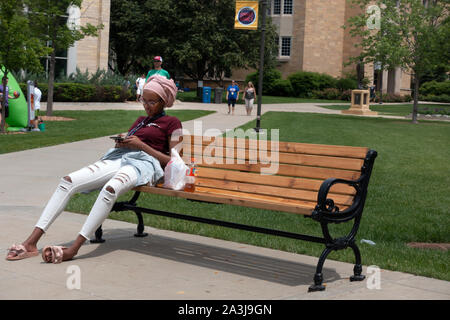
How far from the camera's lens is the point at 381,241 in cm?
688

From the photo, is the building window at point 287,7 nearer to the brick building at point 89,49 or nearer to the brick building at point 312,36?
the brick building at point 312,36

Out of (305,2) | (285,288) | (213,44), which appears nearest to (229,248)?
(285,288)

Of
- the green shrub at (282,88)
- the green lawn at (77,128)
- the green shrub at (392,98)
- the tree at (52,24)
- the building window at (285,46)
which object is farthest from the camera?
the building window at (285,46)

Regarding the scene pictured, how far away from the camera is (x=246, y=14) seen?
766 inches

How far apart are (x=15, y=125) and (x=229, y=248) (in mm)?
14355

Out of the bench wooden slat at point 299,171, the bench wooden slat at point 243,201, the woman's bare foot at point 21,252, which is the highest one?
the bench wooden slat at point 299,171

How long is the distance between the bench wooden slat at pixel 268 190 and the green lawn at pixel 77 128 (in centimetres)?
880

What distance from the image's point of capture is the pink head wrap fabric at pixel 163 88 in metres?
6.07

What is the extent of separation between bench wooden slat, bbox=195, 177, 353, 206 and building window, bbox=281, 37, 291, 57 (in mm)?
55061

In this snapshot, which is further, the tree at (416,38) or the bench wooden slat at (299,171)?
the tree at (416,38)

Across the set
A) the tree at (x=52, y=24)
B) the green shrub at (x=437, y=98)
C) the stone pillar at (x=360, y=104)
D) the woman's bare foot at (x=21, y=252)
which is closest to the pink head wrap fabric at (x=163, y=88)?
the woman's bare foot at (x=21, y=252)
